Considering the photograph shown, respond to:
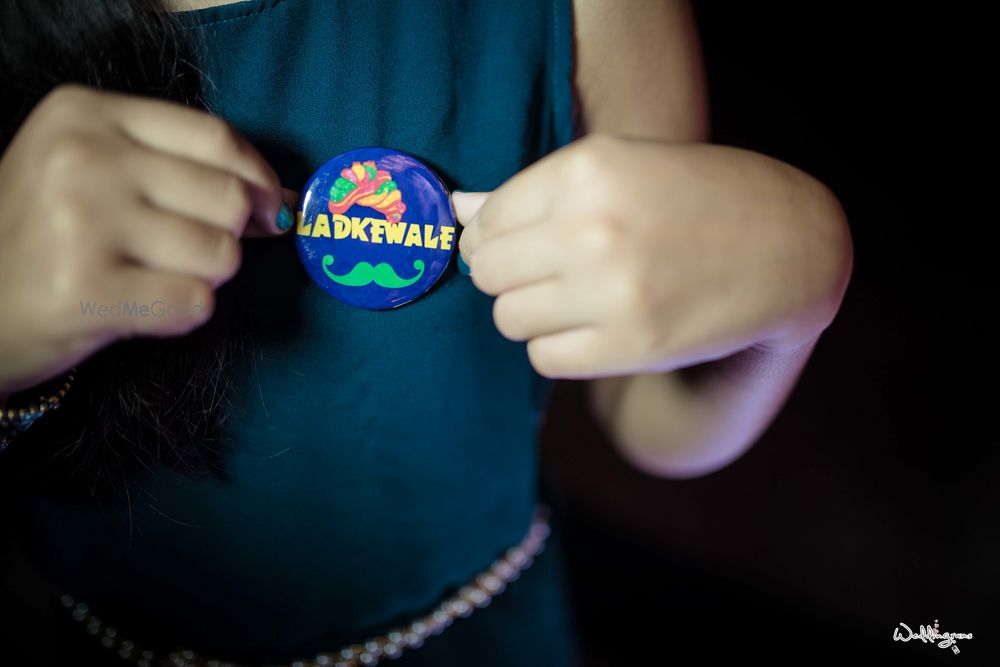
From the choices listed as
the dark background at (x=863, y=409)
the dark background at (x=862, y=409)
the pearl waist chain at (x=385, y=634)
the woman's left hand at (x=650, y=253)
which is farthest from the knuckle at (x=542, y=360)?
the dark background at (x=863, y=409)

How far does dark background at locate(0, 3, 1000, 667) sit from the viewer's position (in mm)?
1054

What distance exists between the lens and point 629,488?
1.55m

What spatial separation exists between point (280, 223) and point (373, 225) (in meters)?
0.06

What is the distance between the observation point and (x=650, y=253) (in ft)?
1.11

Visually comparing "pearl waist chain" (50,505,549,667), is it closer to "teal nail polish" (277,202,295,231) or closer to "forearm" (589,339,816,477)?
"forearm" (589,339,816,477)

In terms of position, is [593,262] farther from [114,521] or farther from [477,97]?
[114,521]

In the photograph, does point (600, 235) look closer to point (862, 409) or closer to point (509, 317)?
point (509, 317)

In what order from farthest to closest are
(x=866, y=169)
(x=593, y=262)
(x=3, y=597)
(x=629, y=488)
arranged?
(x=629, y=488), (x=866, y=169), (x=3, y=597), (x=593, y=262)

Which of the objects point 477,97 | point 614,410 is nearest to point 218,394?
point 477,97

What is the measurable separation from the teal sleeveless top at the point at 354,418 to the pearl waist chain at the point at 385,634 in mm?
11

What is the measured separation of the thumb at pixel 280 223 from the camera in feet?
1.25

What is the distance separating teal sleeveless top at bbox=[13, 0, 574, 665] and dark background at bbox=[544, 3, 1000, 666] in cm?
81

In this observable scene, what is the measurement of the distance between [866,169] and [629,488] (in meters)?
0.85

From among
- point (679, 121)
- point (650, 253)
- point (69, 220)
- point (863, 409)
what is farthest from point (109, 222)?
point (863, 409)
